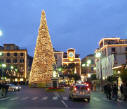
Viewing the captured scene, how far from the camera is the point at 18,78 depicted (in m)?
147

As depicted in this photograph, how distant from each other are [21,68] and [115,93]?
407 feet

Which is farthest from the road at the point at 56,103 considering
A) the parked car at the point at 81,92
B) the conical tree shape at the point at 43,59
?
the conical tree shape at the point at 43,59

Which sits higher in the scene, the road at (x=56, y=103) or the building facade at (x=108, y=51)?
the building facade at (x=108, y=51)

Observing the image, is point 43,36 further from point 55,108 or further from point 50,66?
point 55,108

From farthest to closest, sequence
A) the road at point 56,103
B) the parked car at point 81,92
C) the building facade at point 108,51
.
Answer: the building facade at point 108,51
the parked car at point 81,92
the road at point 56,103

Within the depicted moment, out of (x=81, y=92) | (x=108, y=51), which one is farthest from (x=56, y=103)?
(x=108, y=51)

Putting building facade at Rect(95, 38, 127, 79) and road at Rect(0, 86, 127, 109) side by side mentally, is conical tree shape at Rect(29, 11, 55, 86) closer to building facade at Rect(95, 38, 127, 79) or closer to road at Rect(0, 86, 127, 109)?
building facade at Rect(95, 38, 127, 79)

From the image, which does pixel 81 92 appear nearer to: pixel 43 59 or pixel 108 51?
pixel 43 59

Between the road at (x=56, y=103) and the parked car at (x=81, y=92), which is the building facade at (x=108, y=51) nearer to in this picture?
the road at (x=56, y=103)

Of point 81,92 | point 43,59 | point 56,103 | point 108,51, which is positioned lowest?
point 56,103

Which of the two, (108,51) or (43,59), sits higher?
(108,51)

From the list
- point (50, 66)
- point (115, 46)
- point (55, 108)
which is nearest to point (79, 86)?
point (55, 108)

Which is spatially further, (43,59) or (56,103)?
(43,59)

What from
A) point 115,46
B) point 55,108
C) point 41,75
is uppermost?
point 115,46
